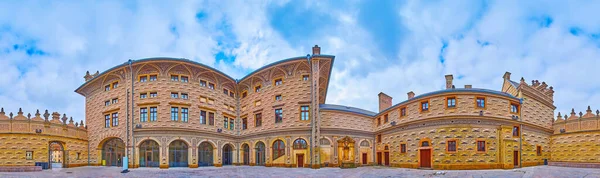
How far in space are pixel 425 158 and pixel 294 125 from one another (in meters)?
10.4

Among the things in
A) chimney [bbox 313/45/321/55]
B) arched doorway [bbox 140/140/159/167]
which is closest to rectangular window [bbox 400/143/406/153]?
chimney [bbox 313/45/321/55]

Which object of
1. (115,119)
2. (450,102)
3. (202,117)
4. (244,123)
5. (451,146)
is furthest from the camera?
(244,123)

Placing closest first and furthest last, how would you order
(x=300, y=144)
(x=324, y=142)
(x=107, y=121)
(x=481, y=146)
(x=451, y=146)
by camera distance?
(x=481, y=146), (x=451, y=146), (x=300, y=144), (x=324, y=142), (x=107, y=121)

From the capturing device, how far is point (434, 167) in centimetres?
2391

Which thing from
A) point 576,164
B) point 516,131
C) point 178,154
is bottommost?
point 576,164

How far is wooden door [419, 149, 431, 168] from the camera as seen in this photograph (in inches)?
973

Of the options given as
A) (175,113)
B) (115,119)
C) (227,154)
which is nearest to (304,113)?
(227,154)

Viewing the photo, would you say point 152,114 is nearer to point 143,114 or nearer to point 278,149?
point 143,114

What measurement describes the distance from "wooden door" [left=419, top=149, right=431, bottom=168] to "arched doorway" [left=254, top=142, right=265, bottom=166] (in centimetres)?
1333

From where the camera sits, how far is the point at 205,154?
30125 mm

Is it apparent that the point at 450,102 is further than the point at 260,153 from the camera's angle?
No

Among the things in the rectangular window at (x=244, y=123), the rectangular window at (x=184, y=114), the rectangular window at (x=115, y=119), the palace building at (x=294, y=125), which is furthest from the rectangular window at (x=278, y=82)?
the rectangular window at (x=115, y=119)

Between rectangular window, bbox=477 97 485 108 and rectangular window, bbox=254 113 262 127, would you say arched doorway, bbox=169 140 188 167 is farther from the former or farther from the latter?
rectangular window, bbox=477 97 485 108

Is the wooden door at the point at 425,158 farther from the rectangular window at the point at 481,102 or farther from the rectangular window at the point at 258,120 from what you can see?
the rectangular window at the point at 258,120
